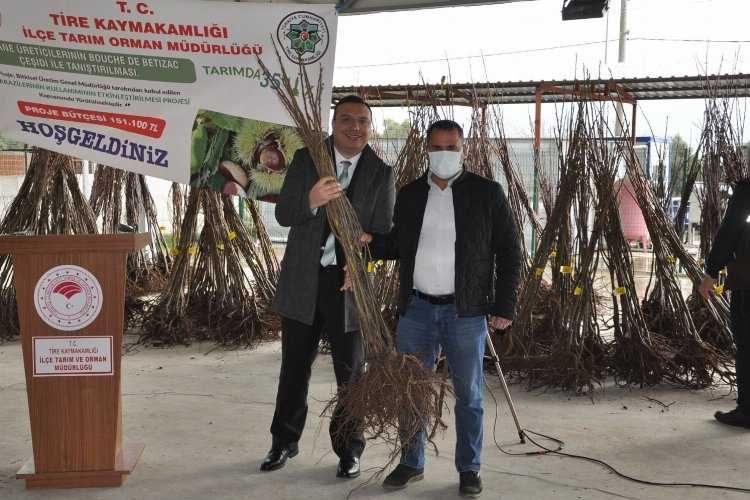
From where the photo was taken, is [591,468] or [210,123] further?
[210,123]

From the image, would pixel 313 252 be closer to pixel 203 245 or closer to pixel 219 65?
pixel 219 65

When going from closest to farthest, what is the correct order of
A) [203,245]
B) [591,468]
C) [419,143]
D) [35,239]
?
[35,239], [591,468], [419,143], [203,245]

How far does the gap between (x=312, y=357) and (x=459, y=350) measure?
25.0 inches

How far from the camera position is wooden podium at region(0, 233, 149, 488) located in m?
2.89

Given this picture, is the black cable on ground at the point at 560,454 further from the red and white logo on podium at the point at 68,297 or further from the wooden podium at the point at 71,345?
the red and white logo on podium at the point at 68,297

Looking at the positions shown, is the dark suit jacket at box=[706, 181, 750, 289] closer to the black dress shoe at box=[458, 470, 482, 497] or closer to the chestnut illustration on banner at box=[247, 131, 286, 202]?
the black dress shoe at box=[458, 470, 482, 497]

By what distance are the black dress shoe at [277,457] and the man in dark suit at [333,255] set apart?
Answer: 0.23 m

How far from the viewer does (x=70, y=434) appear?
9.68ft

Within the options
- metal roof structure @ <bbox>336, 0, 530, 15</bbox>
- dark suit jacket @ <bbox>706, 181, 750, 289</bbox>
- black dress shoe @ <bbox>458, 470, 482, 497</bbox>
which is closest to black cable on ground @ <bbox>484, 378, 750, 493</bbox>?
black dress shoe @ <bbox>458, 470, 482, 497</bbox>

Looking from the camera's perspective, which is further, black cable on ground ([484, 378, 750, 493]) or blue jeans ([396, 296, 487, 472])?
black cable on ground ([484, 378, 750, 493])

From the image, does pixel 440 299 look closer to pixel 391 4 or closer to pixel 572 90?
pixel 572 90

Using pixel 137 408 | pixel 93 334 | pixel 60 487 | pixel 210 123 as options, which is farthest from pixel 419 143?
pixel 60 487

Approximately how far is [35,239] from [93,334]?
15.8 inches

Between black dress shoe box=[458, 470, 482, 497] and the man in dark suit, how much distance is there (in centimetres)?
44
